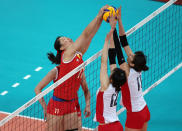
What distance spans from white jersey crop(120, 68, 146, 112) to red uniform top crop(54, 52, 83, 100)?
0.65 metres

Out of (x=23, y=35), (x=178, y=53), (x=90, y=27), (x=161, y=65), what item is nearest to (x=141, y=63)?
(x=90, y=27)

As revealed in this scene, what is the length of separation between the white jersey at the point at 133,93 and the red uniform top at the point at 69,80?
65 centimetres

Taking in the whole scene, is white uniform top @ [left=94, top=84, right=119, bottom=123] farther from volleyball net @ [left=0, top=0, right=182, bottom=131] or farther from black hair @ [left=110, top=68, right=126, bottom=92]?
volleyball net @ [left=0, top=0, right=182, bottom=131]

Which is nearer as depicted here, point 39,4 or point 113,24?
point 113,24

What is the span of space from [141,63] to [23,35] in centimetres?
Result: 859

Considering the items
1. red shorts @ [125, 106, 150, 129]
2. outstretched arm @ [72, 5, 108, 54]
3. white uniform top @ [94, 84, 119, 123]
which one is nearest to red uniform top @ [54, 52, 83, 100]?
outstretched arm @ [72, 5, 108, 54]

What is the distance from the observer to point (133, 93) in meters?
5.36

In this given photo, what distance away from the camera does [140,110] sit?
542 cm

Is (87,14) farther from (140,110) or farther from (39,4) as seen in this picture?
(140,110)

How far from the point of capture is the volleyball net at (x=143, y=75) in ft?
17.7

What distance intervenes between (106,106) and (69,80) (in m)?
0.74

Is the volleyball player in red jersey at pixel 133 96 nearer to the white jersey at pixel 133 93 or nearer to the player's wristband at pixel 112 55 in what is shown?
the white jersey at pixel 133 93

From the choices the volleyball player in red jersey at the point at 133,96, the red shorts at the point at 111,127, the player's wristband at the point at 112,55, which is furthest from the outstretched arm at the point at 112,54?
the red shorts at the point at 111,127

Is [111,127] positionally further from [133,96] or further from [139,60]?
[139,60]
